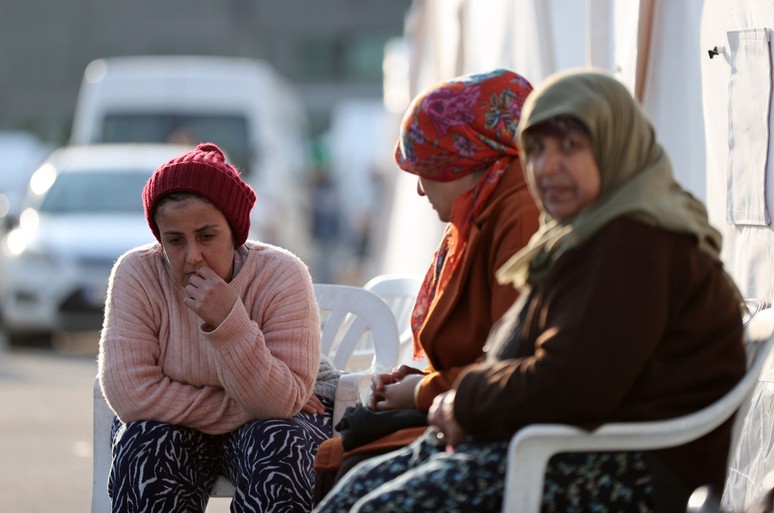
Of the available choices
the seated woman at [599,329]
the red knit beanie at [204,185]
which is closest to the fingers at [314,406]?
the red knit beanie at [204,185]

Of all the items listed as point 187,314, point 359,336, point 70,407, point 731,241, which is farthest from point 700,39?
point 70,407

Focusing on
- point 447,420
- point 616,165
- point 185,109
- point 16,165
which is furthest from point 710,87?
point 16,165

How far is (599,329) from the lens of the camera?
265 cm

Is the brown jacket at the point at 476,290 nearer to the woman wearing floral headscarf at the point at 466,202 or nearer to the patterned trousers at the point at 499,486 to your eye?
the woman wearing floral headscarf at the point at 466,202

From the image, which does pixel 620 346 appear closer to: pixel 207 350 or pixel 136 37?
pixel 207 350

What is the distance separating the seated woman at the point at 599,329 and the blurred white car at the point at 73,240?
927 cm

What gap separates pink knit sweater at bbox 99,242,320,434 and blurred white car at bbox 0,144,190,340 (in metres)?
8.08

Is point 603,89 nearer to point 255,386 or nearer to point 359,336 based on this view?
point 255,386

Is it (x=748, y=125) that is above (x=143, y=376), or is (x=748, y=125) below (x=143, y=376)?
above

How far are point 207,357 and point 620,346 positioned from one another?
148 cm

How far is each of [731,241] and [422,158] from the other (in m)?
1.47

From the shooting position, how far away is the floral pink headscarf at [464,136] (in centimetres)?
333

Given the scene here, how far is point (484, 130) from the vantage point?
11.0ft

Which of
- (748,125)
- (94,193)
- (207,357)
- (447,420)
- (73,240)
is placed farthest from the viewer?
(94,193)
